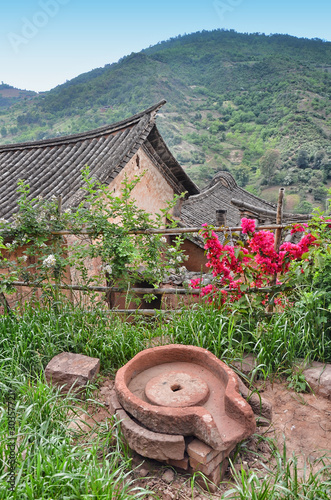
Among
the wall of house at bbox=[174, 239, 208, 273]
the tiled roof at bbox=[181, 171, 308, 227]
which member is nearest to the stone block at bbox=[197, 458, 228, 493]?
the wall of house at bbox=[174, 239, 208, 273]

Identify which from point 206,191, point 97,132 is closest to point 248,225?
point 97,132

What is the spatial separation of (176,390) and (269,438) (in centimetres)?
71

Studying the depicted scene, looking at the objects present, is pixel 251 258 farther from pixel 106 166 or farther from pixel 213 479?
pixel 106 166

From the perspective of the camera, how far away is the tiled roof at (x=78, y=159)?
891 centimetres

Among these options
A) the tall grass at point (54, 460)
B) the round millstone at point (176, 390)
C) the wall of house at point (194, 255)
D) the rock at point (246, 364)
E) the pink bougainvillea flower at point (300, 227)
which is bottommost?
the wall of house at point (194, 255)

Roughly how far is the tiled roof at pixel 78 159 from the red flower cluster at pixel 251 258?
5.08 meters

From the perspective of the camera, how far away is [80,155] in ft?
34.0

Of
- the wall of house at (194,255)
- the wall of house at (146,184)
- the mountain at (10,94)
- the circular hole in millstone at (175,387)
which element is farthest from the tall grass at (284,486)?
the mountain at (10,94)

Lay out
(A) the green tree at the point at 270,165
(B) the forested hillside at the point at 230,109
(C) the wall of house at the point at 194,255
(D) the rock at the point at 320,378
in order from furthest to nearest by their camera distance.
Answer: (B) the forested hillside at the point at 230,109
(A) the green tree at the point at 270,165
(C) the wall of house at the point at 194,255
(D) the rock at the point at 320,378

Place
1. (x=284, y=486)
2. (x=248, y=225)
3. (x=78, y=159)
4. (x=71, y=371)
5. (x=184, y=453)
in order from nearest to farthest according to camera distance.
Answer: (x=284, y=486), (x=184, y=453), (x=71, y=371), (x=248, y=225), (x=78, y=159)

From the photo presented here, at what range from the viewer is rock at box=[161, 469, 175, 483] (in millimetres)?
2197

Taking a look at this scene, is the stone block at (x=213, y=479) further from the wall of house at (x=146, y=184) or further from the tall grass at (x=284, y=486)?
the wall of house at (x=146, y=184)

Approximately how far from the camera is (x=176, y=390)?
2.63 metres

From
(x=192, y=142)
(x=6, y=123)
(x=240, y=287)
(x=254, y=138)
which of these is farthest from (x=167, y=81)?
(x=240, y=287)
